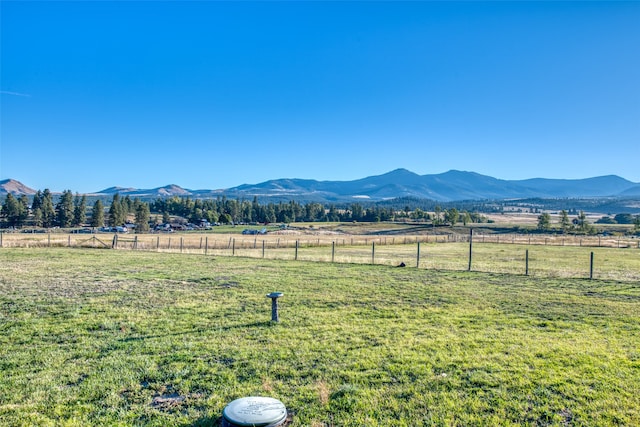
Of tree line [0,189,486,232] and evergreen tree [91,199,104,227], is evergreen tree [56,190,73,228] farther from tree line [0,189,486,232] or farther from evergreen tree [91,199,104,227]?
evergreen tree [91,199,104,227]

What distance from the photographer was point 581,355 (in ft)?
25.2

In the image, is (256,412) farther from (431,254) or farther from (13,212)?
(13,212)

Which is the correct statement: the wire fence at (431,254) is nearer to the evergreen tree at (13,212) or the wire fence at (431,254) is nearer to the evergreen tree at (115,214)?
the evergreen tree at (13,212)

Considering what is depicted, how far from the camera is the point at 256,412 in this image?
4914 mm

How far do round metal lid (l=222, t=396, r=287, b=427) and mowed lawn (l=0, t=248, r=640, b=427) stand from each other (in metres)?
0.32

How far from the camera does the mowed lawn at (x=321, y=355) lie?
5434mm

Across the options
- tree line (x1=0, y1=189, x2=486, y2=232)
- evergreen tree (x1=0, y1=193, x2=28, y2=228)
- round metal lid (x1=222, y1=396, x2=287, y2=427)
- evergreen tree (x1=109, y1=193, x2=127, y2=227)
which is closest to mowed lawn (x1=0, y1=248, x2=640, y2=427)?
round metal lid (x1=222, y1=396, x2=287, y2=427)

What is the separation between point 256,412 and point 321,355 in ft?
9.03

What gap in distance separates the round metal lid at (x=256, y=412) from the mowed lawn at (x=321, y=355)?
1.03 ft

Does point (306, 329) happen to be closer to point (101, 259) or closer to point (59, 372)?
point (59, 372)

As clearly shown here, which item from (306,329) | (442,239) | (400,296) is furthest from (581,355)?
(442,239)

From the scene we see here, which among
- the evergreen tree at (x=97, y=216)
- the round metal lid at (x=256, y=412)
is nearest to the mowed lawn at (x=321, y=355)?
the round metal lid at (x=256, y=412)

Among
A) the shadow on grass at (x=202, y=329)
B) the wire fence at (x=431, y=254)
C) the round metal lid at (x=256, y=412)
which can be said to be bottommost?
the wire fence at (x=431, y=254)

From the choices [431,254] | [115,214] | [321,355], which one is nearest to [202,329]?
[321,355]
